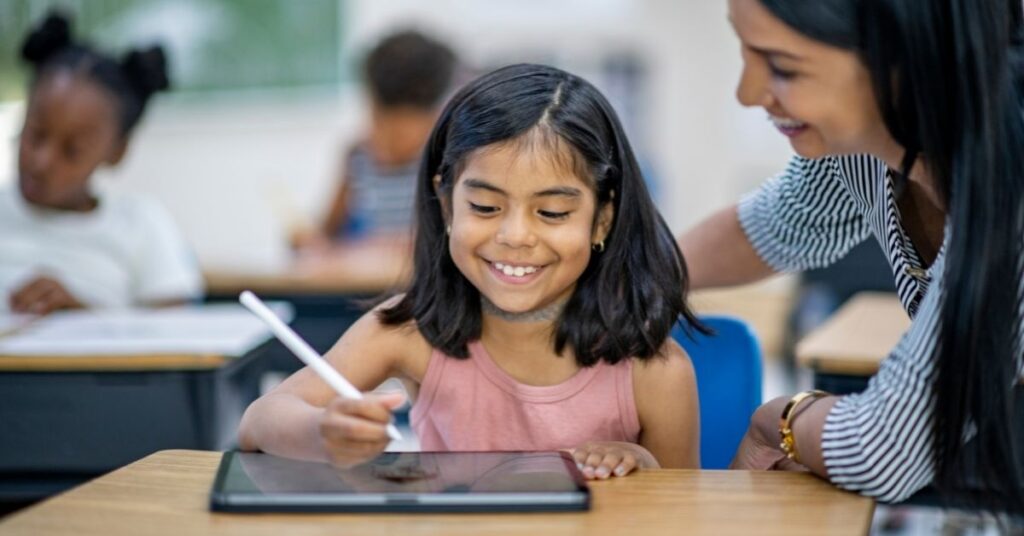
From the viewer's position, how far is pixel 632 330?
1.49 meters

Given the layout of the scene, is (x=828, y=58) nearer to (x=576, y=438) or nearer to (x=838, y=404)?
(x=838, y=404)

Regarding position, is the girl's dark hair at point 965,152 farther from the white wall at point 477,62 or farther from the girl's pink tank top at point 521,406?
the white wall at point 477,62

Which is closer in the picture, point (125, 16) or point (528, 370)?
point (528, 370)

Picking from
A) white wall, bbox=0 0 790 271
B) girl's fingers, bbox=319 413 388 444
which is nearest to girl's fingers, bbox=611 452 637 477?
girl's fingers, bbox=319 413 388 444

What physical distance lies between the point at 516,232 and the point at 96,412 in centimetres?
96

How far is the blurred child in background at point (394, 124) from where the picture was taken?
4.04 meters

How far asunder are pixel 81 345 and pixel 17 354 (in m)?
0.10

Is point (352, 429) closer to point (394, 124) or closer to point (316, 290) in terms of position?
point (316, 290)

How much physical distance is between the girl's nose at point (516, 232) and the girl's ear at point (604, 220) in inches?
4.7

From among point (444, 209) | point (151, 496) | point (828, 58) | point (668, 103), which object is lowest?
point (668, 103)

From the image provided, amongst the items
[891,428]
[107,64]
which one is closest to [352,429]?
[891,428]

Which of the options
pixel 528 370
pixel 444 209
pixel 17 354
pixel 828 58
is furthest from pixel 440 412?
pixel 17 354

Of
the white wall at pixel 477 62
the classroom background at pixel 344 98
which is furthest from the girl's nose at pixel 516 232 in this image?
the white wall at pixel 477 62

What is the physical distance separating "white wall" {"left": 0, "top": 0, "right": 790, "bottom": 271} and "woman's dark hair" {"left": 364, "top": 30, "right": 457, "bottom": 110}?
2.03 meters
